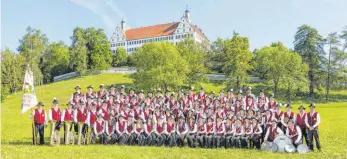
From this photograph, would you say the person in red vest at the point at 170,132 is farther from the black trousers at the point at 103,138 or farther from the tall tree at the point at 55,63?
the tall tree at the point at 55,63

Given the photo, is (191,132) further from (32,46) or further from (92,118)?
(32,46)

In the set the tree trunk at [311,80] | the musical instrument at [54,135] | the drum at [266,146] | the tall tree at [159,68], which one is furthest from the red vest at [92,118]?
the tree trunk at [311,80]

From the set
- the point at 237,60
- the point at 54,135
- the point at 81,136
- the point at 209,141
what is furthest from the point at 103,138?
the point at 237,60

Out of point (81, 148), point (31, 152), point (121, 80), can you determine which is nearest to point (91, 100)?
point (81, 148)

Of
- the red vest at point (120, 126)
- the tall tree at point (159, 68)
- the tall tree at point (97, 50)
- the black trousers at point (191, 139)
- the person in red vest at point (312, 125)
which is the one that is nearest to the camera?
the person in red vest at point (312, 125)

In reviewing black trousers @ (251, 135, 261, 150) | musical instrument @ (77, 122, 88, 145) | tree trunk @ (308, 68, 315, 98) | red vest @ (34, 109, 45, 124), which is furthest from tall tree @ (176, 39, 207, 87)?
red vest @ (34, 109, 45, 124)

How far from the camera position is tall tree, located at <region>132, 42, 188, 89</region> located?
4431 centimetres

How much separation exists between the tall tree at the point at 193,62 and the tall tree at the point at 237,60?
385 centimetres

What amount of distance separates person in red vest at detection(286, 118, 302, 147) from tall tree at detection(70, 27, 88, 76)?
5736 centimetres

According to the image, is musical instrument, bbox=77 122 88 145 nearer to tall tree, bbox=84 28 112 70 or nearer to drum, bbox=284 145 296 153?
drum, bbox=284 145 296 153

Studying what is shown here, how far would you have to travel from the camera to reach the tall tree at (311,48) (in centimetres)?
5453

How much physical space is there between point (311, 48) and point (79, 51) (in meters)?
41.0

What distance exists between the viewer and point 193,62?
53406 mm

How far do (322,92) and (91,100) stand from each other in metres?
47.2
